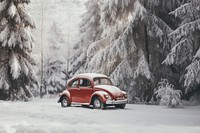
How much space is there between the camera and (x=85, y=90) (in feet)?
62.1

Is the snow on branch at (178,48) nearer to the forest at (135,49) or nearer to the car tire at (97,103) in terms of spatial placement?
the forest at (135,49)

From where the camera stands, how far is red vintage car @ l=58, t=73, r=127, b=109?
1789 cm

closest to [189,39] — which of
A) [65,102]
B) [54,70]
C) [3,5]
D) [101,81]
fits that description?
[101,81]

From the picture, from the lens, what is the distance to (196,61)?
17.3 meters

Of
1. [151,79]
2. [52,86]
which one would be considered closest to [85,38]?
[151,79]

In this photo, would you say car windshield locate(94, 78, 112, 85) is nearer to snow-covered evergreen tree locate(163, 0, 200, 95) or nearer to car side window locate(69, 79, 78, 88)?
car side window locate(69, 79, 78, 88)

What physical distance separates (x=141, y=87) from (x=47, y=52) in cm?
3550

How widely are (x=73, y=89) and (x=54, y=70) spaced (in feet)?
119

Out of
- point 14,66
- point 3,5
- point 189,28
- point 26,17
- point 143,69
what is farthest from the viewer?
point 26,17

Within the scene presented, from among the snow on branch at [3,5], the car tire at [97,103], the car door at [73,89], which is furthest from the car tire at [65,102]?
the snow on branch at [3,5]

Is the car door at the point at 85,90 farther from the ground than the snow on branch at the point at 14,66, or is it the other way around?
the snow on branch at the point at 14,66

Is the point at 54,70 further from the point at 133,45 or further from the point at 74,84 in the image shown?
the point at 74,84

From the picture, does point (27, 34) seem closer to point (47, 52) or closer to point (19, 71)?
point (19, 71)

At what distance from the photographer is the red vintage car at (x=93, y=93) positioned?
17.9 metres
